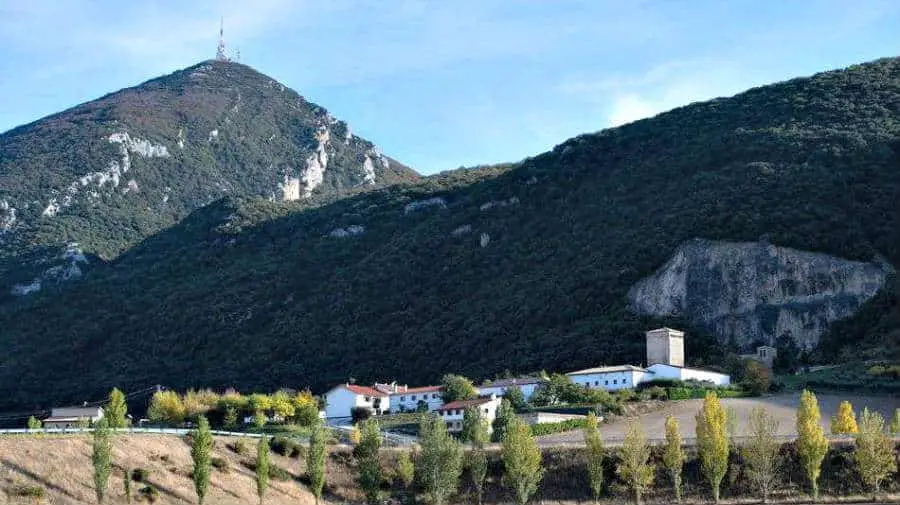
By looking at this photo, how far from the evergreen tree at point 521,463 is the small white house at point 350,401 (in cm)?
3683

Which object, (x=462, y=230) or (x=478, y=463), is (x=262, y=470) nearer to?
(x=478, y=463)

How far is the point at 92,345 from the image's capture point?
182125 millimetres

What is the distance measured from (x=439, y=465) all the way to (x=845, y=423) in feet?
89.1

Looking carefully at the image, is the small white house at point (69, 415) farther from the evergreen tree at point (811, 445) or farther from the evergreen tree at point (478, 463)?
the evergreen tree at point (811, 445)

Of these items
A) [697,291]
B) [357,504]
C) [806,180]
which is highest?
[806,180]

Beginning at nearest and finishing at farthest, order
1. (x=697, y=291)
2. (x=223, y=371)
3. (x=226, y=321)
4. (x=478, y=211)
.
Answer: (x=697, y=291) → (x=223, y=371) → (x=226, y=321) → (x=478, y=211)

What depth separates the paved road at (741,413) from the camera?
300ft

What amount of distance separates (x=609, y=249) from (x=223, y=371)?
50.3 m

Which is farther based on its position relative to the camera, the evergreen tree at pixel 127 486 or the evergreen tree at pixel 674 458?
the evergreen tree at pixel 674 458

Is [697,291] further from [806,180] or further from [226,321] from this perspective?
[226,321]

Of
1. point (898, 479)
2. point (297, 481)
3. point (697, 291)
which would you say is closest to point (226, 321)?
point (697, 291)

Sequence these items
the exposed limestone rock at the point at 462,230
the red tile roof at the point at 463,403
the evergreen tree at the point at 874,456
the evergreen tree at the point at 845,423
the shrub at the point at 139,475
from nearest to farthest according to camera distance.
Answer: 1. the shrub at the point at 139,475
2. the evergreen tree at the point at 874,456
3. the evergreen tree at the point at 845,423
4. the red tile roof at the point at 463,403
5. the exposed limestone rock at the point at 462,230

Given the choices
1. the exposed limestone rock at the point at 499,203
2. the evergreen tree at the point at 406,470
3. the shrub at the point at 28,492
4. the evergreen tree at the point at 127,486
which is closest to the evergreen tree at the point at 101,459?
the evergreen tree at the point at 127,486

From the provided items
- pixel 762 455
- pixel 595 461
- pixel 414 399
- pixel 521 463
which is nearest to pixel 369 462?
pixel 521 463
